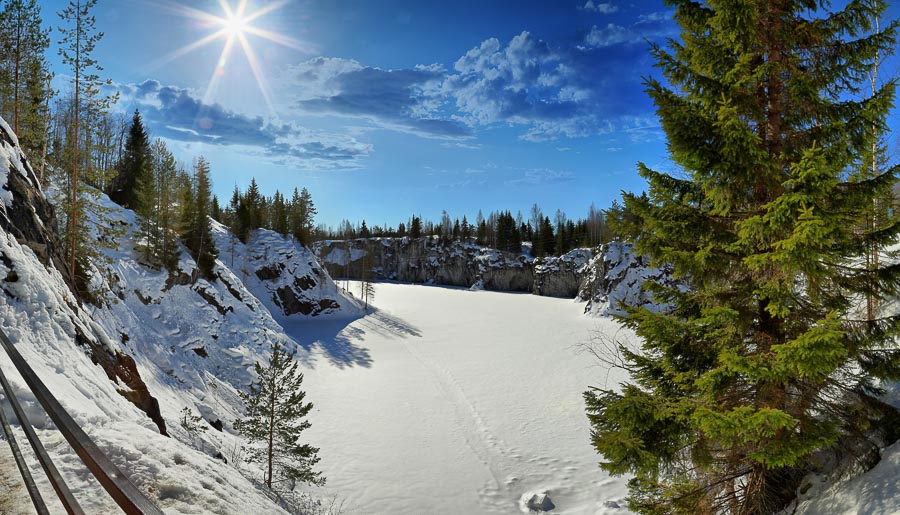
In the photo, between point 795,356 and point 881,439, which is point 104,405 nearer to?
point 795,356

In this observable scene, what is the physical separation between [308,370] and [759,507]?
2651 centimetres

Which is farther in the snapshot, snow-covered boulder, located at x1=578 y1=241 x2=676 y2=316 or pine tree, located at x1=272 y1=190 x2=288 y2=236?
pine tree, located at x1=272 y1=190 x2=288 y2=236

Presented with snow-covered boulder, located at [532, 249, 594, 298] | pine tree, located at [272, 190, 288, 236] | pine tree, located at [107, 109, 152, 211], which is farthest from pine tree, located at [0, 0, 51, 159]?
snow-covered boulder, located at [532, 249, 594, 298]

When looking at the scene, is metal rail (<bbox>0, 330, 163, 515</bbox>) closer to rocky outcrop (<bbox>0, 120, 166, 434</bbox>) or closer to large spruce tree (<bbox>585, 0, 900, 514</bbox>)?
large spruce tree (<bbox>585, 0, 900, 514</bbox>)

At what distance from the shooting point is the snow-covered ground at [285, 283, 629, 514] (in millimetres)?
14922

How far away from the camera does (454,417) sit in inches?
853

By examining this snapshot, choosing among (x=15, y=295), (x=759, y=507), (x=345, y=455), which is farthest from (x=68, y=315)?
(x=759, y=507)

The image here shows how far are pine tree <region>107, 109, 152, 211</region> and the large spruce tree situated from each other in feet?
136

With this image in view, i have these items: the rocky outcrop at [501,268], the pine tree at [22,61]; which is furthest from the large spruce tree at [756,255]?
the rocky outcrop at [501,268]

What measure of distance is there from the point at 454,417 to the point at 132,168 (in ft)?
125

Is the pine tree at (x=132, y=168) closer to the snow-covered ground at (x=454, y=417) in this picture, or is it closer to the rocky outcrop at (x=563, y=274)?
the snow-covered ground at (x=454, y=417)

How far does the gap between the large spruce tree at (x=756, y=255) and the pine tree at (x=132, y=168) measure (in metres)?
41.6

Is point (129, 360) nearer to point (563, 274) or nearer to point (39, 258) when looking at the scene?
point (39, 258)

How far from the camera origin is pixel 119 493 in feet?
5.28
